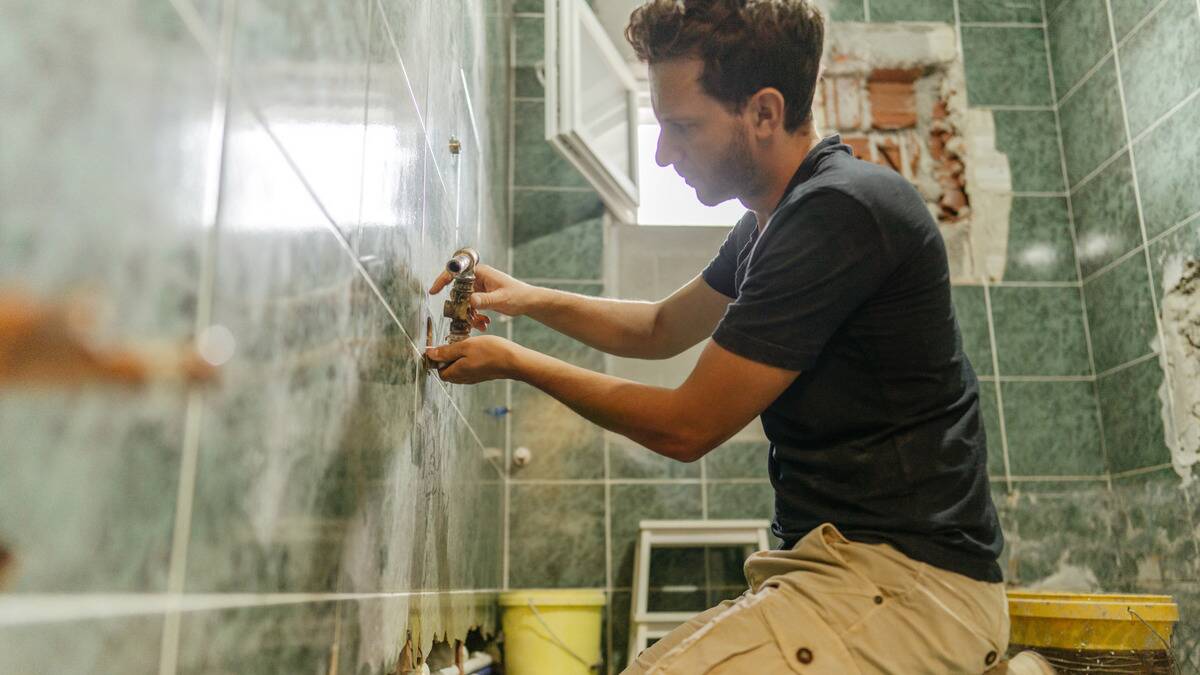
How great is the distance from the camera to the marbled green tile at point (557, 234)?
342 centimetres

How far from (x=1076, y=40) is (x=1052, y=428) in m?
1.50

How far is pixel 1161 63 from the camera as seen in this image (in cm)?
294

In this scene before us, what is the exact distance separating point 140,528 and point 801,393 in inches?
35.8

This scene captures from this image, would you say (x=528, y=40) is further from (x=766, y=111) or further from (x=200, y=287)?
(x=200, y=287)

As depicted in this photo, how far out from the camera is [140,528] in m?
0.45

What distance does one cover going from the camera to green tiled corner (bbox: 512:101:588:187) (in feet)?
11.5

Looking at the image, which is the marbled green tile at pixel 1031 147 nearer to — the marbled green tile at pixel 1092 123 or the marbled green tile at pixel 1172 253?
the marbled green tile at pixel 1092 123

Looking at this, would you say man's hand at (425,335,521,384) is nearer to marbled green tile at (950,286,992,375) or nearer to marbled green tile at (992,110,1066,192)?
marbled green tile at (950,286,992,375)

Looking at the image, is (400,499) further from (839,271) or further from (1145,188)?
(1145,188)

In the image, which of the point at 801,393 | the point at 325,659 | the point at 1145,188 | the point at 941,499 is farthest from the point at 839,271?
the point at 1145,188

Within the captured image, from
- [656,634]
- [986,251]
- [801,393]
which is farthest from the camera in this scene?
[986,251]

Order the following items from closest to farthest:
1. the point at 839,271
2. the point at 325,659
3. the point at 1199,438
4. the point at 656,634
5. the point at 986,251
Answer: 1. the point at 325,659
2. the point at 839,271
3. the point at 1199,438
4. the point at 656,634
5. the point at 986,251

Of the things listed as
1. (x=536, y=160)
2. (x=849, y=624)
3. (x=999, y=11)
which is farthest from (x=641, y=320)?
(x=999, y=11)

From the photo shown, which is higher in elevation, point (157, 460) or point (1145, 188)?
point (1145, 188)
